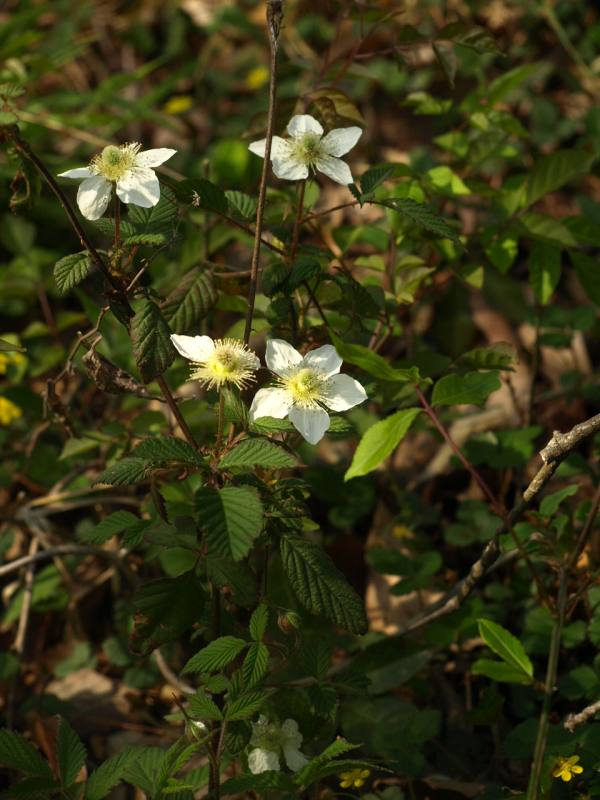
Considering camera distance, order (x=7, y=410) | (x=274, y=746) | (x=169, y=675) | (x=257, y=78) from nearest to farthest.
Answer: (x=274, y=746)
(x=169, y=675)
(x=7, y=410)
(x=257, y=78)

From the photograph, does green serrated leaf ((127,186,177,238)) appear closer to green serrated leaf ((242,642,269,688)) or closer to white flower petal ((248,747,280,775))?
green serrated leaf ((242,642,269,688))

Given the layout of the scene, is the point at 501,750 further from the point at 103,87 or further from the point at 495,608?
the point at 103,87

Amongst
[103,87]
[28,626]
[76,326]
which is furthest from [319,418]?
[103,87]

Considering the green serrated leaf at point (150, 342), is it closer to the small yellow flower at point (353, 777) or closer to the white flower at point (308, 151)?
the white flower at point (308, 151)

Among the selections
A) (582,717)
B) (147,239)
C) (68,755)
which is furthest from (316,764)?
(147,239)

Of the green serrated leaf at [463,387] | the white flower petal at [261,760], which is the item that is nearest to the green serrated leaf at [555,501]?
the green serrated leaf at [463,387]

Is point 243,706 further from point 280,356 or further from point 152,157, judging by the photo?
point 152,157

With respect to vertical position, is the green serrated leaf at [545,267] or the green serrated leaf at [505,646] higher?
the green serrated leaf at [545,267]
